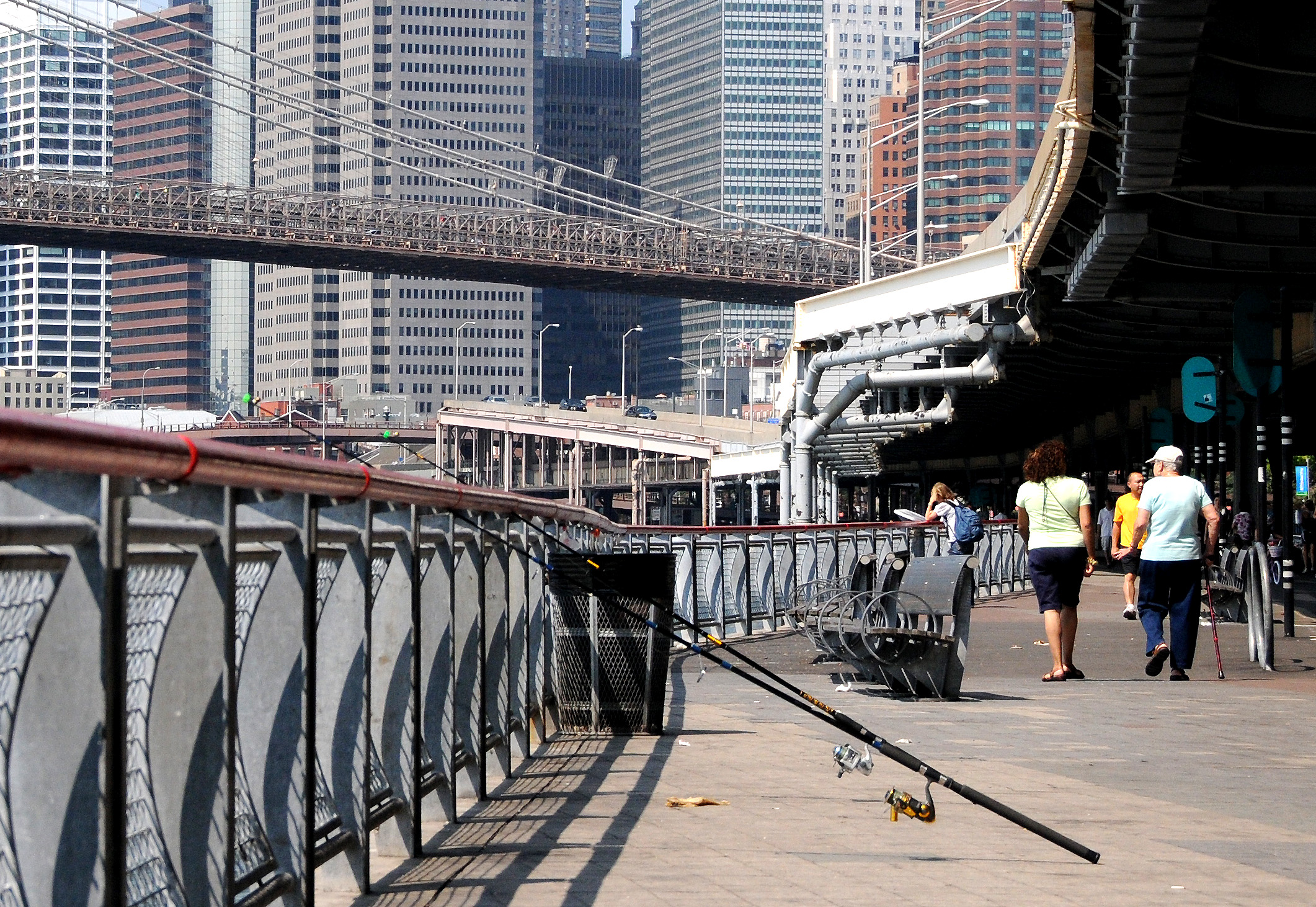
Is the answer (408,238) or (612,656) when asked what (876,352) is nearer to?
(612,656)

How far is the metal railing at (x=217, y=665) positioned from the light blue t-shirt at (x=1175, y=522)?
6675 millimetres

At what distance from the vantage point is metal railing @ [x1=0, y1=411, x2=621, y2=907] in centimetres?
285

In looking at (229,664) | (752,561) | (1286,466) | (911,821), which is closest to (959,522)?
(752,561)

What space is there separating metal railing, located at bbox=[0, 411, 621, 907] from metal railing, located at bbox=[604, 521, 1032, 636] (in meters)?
8.76

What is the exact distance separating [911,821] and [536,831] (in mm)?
1320

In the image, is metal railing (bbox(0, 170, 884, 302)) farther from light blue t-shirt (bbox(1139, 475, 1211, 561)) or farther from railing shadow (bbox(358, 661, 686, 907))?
railing shadow (bbox(358, 661, 686, 907))

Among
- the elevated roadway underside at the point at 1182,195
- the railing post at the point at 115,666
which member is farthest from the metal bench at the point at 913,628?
the railing post at the point at 115,666

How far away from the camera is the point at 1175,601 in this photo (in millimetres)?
12281

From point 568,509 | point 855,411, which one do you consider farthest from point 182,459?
point 855,411

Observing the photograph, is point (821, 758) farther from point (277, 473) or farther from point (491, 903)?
point (277, 473)

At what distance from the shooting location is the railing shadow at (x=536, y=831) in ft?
16.6

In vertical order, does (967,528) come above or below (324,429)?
below

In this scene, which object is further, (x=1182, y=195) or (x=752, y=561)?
(x=752, y=561)

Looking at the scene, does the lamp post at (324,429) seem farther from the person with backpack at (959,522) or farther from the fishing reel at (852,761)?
the person with backpack at (959,522)
